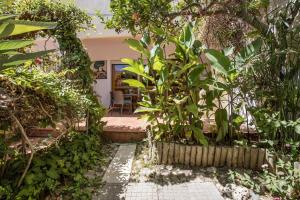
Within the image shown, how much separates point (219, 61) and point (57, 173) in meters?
2.99

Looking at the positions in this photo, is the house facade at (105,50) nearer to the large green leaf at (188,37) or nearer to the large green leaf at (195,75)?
the large green leaf at (188,37)

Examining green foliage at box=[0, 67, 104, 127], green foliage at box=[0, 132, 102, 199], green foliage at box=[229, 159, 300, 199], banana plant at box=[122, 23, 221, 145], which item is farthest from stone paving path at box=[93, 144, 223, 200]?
green foliage at box=[0, 67, 104, 127]

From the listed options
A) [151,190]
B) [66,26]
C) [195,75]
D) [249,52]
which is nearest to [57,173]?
[151,190]

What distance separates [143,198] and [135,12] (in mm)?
2793

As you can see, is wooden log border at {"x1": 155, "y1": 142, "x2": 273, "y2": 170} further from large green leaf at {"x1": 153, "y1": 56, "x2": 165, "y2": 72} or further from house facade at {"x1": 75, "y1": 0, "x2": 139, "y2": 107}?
house facade at {"x1": 75, "y1": 0, "x2": 139, "y2": 107}

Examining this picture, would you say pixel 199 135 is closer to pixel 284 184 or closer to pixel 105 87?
pixel 284 184

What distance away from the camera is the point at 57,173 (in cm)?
368

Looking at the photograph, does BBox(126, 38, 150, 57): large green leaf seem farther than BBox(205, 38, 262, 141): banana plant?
Yes

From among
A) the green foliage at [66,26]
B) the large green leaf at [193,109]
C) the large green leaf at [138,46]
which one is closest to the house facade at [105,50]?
the green foliage at [66,26]

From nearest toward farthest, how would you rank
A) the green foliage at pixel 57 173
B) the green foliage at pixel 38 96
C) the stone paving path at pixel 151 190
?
1. the green foliage at pixel 38 96
2. the green foliage at pixel 57 173
3. the stone paving path at pixel 151 190

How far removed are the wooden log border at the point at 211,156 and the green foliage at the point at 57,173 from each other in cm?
129

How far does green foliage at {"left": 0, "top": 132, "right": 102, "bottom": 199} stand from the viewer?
3237mm

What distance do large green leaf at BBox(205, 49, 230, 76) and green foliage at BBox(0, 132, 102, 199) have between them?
2657 millimetres

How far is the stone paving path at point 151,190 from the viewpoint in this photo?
345 cm
